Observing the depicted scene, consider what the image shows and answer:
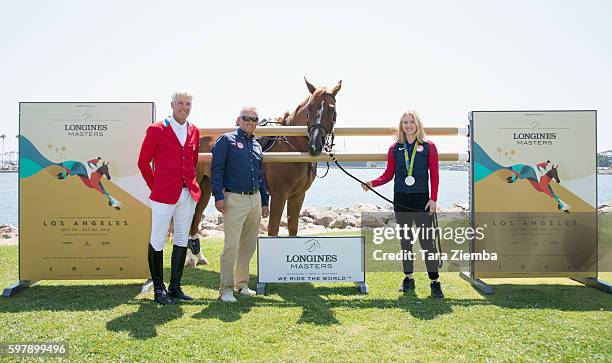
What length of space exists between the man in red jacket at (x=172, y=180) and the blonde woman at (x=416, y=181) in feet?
6.99

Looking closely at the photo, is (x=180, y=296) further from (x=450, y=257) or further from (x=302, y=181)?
(x=450, y=257)

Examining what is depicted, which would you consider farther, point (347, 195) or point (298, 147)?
point (347, 195)

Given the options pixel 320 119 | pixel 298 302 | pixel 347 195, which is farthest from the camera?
pixel 347 195

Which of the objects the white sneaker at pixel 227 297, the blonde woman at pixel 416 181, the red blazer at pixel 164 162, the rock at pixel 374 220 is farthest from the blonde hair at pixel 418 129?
the rock at pixel 374 220

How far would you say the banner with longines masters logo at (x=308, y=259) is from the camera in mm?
4930

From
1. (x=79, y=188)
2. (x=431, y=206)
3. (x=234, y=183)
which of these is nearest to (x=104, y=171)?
(x=79, y=188)

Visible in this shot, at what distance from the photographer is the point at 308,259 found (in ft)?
16.2

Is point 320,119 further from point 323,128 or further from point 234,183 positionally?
point 234,183

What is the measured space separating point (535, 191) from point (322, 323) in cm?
308

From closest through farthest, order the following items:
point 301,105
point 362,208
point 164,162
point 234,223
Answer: point 164,162 < point 234,223 < point 301,105 < point 362,208

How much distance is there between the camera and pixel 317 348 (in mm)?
3268
